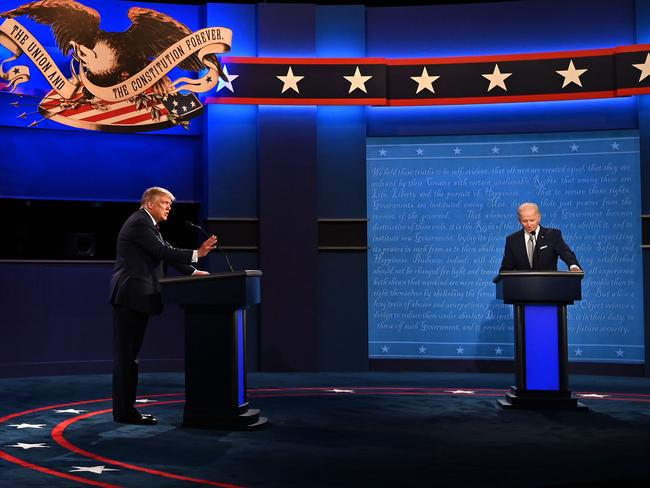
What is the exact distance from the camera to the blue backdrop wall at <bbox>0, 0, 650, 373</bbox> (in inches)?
333

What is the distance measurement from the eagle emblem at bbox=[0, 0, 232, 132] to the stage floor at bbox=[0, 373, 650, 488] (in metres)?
2.81

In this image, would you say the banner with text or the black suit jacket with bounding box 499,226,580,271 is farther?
the banner with text

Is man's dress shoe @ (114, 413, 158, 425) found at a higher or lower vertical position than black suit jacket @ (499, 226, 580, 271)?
lower

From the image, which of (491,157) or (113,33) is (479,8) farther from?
(113,33)

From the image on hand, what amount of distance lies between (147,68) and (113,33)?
19.4 inches

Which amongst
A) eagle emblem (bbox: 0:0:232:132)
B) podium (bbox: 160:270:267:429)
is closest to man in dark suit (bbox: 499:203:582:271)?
podium (bbox: 160:270:267:429)

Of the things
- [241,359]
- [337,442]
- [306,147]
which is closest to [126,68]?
[306,147]

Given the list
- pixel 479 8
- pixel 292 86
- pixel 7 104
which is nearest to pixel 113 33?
pixel 7 104

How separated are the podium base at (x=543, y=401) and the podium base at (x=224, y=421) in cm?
193

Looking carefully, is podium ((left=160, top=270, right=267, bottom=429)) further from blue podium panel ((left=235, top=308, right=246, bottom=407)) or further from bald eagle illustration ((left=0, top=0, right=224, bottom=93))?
bald eagle illustration ((left=0, top=0, right=224, bottom=93))

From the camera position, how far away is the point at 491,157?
8.59 metres

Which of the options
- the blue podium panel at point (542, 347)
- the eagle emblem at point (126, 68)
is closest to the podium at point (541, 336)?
the blue podium panel at point (542, 347)

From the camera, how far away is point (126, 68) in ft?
27.4

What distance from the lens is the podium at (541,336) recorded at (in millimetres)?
5883
